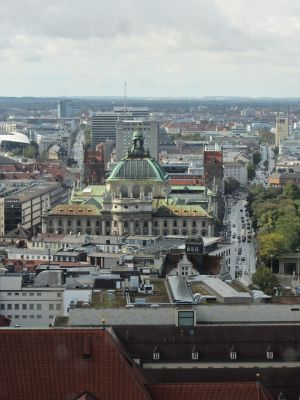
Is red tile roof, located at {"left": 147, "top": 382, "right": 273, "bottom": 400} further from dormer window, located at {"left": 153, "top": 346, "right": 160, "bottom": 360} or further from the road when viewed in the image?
the road

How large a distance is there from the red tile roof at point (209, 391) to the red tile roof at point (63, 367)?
136 cm

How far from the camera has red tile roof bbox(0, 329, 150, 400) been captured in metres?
42.6

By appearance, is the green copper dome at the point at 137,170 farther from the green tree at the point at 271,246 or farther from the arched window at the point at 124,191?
the green tree at the point at 271,246

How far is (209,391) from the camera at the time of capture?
144 ft

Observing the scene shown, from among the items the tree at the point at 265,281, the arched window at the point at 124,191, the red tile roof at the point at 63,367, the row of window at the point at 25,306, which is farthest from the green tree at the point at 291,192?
the red tile roof at the point at 63,367

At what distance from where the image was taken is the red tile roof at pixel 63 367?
42562 millimetres

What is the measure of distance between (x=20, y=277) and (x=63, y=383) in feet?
121

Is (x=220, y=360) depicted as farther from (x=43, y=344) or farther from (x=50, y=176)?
(x=50, y=176)

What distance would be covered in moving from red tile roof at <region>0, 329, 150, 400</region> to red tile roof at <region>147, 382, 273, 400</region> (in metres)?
1.36

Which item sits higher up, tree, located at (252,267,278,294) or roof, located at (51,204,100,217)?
tree, located at (252,267,278,294)

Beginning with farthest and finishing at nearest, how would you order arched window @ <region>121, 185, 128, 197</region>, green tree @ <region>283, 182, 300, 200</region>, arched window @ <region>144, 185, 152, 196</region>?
green tree @ <region>283, 182, 300, 200</region> < arched window @ <region>144, 185, 152, 196</region> < arched window @ <region>121, 185, 128, 197</region>

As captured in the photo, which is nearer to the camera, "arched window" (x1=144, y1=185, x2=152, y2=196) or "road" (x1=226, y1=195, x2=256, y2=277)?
"road" (x1=226, y1=195, x2=256, y2=277)

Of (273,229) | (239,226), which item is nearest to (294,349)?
(273,229)

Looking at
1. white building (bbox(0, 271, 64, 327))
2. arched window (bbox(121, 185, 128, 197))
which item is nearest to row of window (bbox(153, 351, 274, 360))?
white building (bbox(0, 271, 64, 327))
